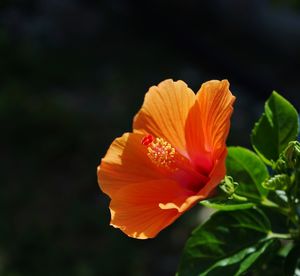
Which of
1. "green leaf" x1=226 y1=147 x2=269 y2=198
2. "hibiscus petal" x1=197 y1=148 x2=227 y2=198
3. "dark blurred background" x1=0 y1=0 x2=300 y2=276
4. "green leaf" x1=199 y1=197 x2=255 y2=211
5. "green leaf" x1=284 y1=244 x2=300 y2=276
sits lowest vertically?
"dark blurred background" x1=0 y1=0 x2=300 y2=276

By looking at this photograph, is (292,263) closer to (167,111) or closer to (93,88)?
(167,111)

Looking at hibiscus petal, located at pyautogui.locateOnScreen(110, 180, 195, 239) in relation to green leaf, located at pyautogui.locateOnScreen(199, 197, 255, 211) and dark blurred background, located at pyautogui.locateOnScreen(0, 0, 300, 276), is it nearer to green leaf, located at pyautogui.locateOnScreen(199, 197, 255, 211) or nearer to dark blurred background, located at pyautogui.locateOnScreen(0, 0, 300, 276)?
green leaf, located at pyautogui.locateOnScreen(199, 197, 255, 211)

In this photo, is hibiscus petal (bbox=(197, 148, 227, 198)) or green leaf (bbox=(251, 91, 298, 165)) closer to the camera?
hibiscus petal (bbox=(197, 148, 227, 198))

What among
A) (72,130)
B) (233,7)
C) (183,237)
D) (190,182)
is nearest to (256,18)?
(233,7)

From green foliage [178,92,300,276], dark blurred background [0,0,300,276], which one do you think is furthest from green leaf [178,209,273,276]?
dark blurred background [0,0,300,276]

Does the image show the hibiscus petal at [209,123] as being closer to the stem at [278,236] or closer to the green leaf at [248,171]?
the green leaf at [248,171]

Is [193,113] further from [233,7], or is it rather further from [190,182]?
[233,7]

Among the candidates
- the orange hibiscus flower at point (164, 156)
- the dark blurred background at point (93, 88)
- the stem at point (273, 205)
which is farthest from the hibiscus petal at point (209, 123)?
the dark blurred background at point (93, 88)
